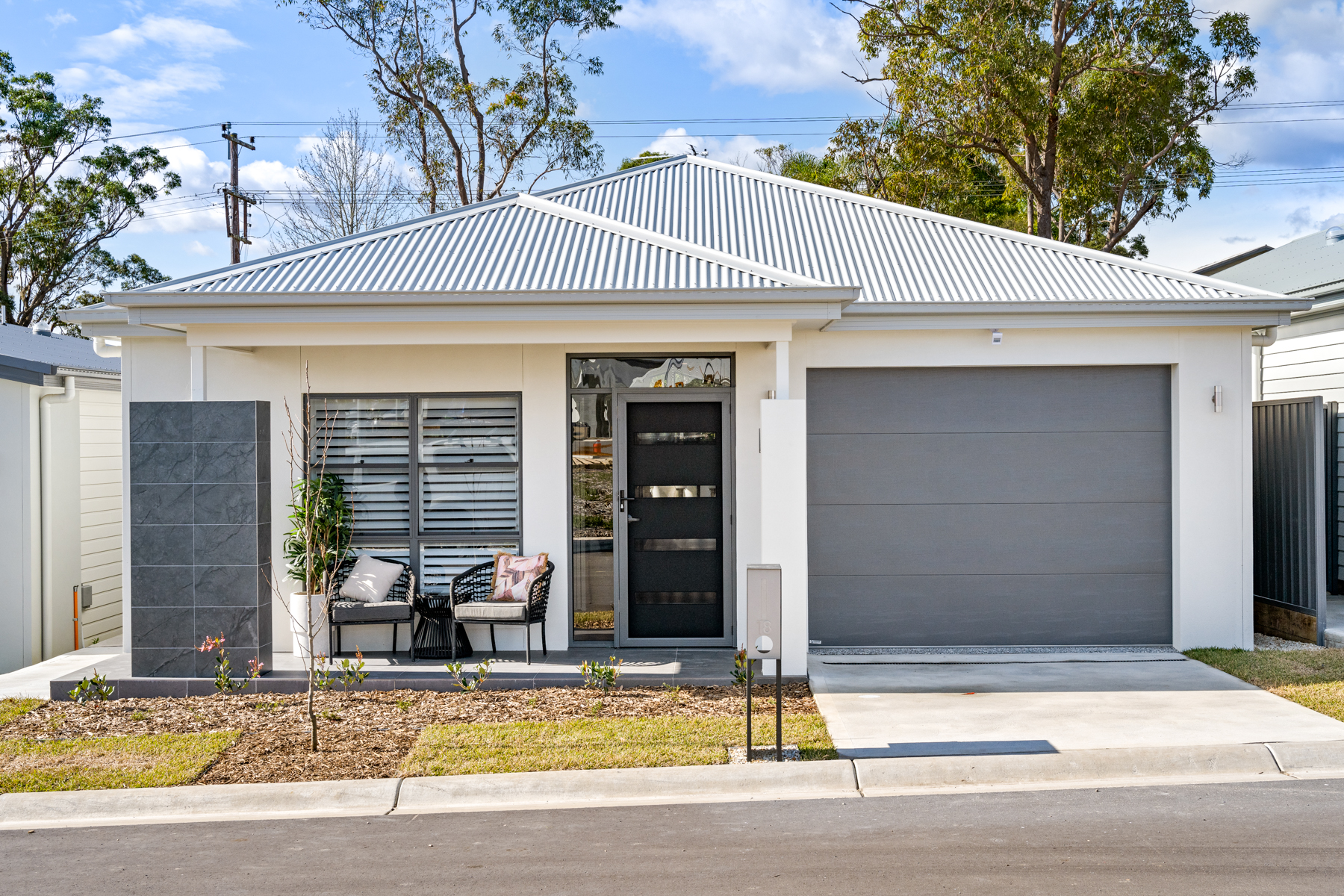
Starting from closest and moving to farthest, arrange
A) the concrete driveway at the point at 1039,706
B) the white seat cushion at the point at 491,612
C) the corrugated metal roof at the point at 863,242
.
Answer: the concrete driveway at the point at 1039,706 < the white seat cushion at the point at 491,612 < the corrugated metal roof at the point at 863,242

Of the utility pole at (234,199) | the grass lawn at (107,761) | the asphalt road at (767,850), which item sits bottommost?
the asphalt road at (767,850)

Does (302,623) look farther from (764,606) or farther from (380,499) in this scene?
(764,606)

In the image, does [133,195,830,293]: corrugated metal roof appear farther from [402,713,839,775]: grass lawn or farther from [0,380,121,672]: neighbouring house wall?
[0,380,121,672]: neighbouring house wall

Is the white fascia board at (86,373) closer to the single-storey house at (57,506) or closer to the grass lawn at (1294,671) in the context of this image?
the single-storey house at (57,506)

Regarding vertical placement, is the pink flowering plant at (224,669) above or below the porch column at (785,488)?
below

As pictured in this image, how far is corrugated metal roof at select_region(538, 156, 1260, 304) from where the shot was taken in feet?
31.8

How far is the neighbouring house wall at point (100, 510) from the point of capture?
1205 centimetres

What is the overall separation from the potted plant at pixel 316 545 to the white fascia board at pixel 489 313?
1.43 meters

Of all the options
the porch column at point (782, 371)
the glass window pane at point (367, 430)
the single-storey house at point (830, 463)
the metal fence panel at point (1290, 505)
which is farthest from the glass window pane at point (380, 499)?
the metal fence panel at point (1290, 505)

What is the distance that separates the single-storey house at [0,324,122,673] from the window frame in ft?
9.96

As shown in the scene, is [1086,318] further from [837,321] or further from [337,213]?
[337,213]

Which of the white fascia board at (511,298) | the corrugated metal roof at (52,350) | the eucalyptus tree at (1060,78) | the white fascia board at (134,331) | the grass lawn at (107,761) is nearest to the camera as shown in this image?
the grass lawn at (107,761)

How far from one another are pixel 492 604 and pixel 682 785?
130 inches

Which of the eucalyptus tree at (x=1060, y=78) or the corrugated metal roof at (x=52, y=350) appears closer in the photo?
the corrugated metal roof at (x=52, y=350)
